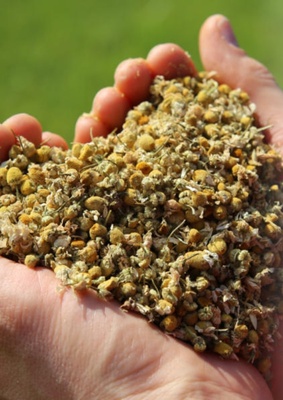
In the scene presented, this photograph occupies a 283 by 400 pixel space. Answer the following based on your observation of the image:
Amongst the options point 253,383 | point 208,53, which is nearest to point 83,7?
point 208,53

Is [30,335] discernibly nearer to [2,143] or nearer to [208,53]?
[2,143]

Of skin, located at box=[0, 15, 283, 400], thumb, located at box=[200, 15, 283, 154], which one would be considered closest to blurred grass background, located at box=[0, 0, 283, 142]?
thumb, located at box=[200, 15, 283, 154]

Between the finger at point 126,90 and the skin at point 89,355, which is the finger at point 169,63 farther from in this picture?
the skin at point 89,355

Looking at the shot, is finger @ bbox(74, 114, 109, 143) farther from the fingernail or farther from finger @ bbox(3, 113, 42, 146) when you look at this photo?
the fingernail

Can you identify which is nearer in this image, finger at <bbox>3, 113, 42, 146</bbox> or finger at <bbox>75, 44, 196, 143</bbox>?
finger at <bbox>3, 113, 42, 146</bbox>

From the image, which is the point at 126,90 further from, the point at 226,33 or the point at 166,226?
the point at 166,226
